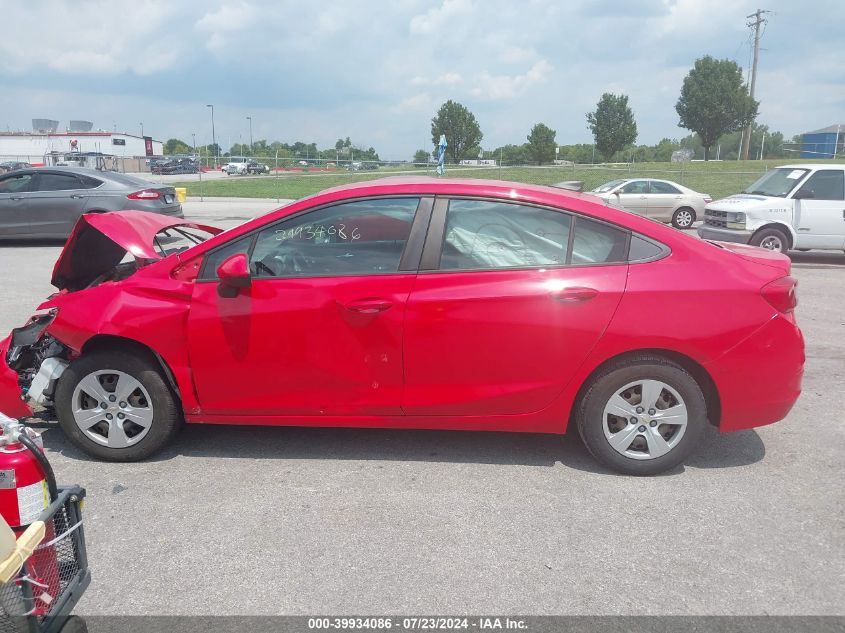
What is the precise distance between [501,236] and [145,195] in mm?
11552

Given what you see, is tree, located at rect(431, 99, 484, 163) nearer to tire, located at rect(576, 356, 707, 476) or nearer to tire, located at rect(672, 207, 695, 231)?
tire, located at rect(672, 207, 695, 231)

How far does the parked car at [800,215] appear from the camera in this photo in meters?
11.9

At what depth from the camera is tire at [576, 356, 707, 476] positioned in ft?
12.4

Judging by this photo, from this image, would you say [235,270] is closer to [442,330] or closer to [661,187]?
[442,330]

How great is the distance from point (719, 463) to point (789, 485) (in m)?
Result: 0.40

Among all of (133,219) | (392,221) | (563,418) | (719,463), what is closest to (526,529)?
(563,418)

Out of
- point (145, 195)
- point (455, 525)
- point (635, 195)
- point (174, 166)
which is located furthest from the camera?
point (174, 166)

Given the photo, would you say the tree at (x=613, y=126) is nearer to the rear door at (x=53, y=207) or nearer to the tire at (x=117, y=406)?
the rear door at (x=53, y=207)

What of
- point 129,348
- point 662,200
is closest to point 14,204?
point 129,348

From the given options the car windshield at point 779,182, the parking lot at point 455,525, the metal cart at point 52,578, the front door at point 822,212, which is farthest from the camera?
the car windshield at point 779,182

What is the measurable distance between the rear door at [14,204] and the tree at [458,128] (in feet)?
191

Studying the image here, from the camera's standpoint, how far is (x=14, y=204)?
13078mm

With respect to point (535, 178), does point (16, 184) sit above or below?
above

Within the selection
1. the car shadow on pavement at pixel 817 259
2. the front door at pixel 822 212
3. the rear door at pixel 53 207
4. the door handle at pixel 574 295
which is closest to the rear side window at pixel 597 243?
the door handle at pixel 574 295
